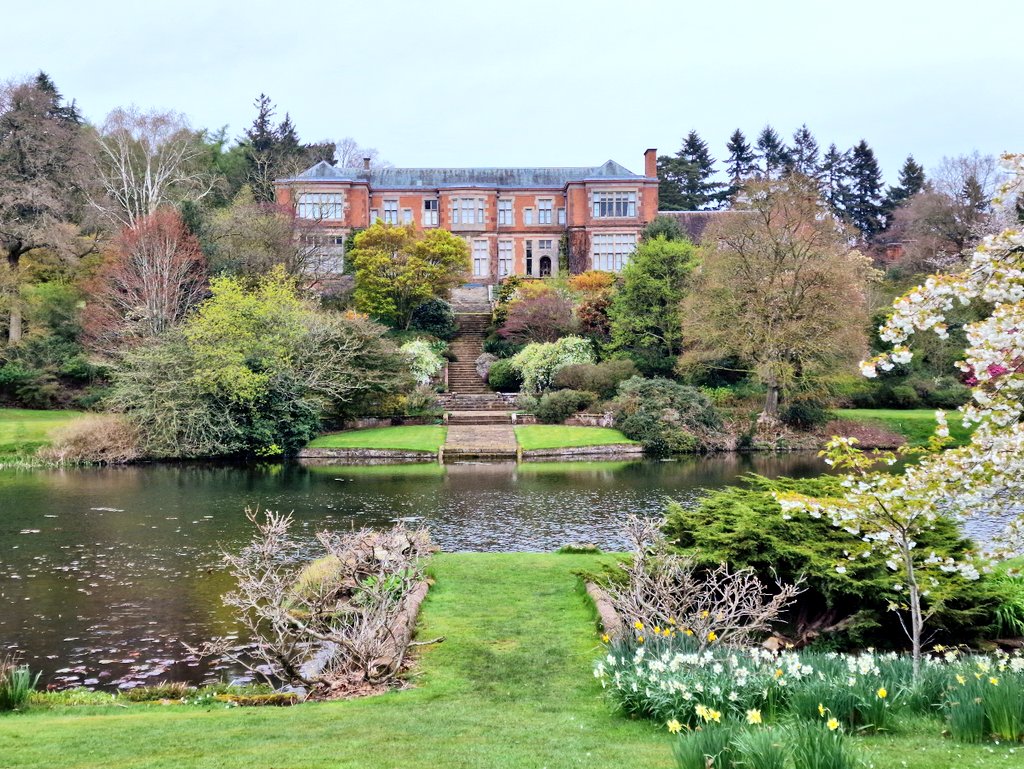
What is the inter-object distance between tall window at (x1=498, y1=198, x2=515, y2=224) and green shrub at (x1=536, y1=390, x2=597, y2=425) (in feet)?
77.6

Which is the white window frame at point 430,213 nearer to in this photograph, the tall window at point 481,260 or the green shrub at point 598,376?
the tall window at point 481,260

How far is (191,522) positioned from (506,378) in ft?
80.0

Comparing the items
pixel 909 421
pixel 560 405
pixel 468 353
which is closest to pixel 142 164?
pixel 468 353

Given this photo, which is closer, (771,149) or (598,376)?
(598,376)

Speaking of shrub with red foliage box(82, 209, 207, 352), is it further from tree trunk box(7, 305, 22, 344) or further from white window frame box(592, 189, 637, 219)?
white window frame box(592, 189, 637, 219)

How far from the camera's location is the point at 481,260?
58.9 meters

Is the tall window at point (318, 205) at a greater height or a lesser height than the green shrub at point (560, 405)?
greater

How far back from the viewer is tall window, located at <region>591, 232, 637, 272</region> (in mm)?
56719

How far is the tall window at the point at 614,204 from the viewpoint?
56.9m

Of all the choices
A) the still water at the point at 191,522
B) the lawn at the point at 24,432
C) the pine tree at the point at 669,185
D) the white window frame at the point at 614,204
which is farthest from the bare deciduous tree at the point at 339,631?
the pine tree at the point at 669,185

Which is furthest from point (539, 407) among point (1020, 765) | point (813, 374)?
point (1020, 765)

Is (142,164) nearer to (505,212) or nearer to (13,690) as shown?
(505,212)

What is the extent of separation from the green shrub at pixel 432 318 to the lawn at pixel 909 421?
20933 millimetres

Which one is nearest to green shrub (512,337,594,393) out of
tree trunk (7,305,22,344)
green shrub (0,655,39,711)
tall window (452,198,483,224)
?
tall window (452,198,483,224)
